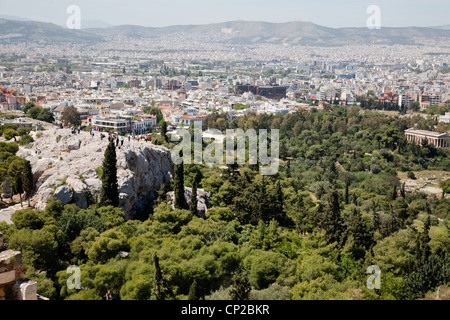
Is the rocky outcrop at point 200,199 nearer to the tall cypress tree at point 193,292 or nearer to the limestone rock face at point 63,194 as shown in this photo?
the limestone rock face at point 63,194

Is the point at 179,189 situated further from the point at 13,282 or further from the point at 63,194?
the point at 13,282

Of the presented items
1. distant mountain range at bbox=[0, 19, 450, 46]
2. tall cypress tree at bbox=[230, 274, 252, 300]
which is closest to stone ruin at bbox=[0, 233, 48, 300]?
tall cypress tree at bbox=[230, 274, 252, 300]

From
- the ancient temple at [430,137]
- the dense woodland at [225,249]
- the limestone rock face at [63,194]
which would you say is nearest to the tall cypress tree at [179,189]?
the dense woodland at [225,249]

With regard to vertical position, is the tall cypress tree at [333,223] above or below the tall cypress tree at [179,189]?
below

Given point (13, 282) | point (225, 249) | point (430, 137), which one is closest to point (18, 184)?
point (225, 249)

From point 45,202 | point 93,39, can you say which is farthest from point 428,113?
point 93,39

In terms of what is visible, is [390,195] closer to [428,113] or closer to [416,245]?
[416,245]
